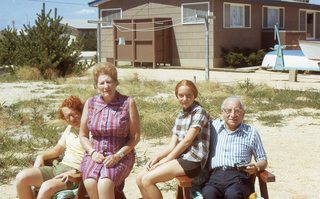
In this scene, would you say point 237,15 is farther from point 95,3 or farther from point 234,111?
point 234,111

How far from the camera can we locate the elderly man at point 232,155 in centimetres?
408

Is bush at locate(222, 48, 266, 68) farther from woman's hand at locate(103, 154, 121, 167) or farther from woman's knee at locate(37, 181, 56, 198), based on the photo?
woman's knee at locate(37, 181, 56, 198)

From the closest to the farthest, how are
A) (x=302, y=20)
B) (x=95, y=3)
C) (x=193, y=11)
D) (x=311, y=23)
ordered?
1. (x=193, y=11)
2. (x=95, y=3)
3. (x=302, y=20)
4. (x=311, y=23)

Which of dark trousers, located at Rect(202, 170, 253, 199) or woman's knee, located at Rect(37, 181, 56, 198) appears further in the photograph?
woman's knee, located at Rect(37, 181, 56, 198)

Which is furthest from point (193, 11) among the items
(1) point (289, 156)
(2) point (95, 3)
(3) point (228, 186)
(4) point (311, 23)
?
(3) point (228, 186)

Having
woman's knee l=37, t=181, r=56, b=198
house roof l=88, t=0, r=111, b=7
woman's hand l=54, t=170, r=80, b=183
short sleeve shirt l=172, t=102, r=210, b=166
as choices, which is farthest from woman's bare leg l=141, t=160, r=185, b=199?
house roof l=88, t=0, r=111, b=7

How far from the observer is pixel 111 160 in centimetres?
416

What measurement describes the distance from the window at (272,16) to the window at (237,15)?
4.46 feet

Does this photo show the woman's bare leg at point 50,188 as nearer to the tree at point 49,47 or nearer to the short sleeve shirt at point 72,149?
the short sleeve shirt at point 72,149

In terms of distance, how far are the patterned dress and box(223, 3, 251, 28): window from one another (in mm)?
20745

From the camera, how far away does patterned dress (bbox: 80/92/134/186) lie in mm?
4254

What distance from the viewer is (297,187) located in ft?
18.6

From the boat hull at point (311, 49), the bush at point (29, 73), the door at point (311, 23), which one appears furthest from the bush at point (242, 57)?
the bush at point (29, 73)

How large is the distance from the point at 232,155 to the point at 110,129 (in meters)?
A: 0.96
